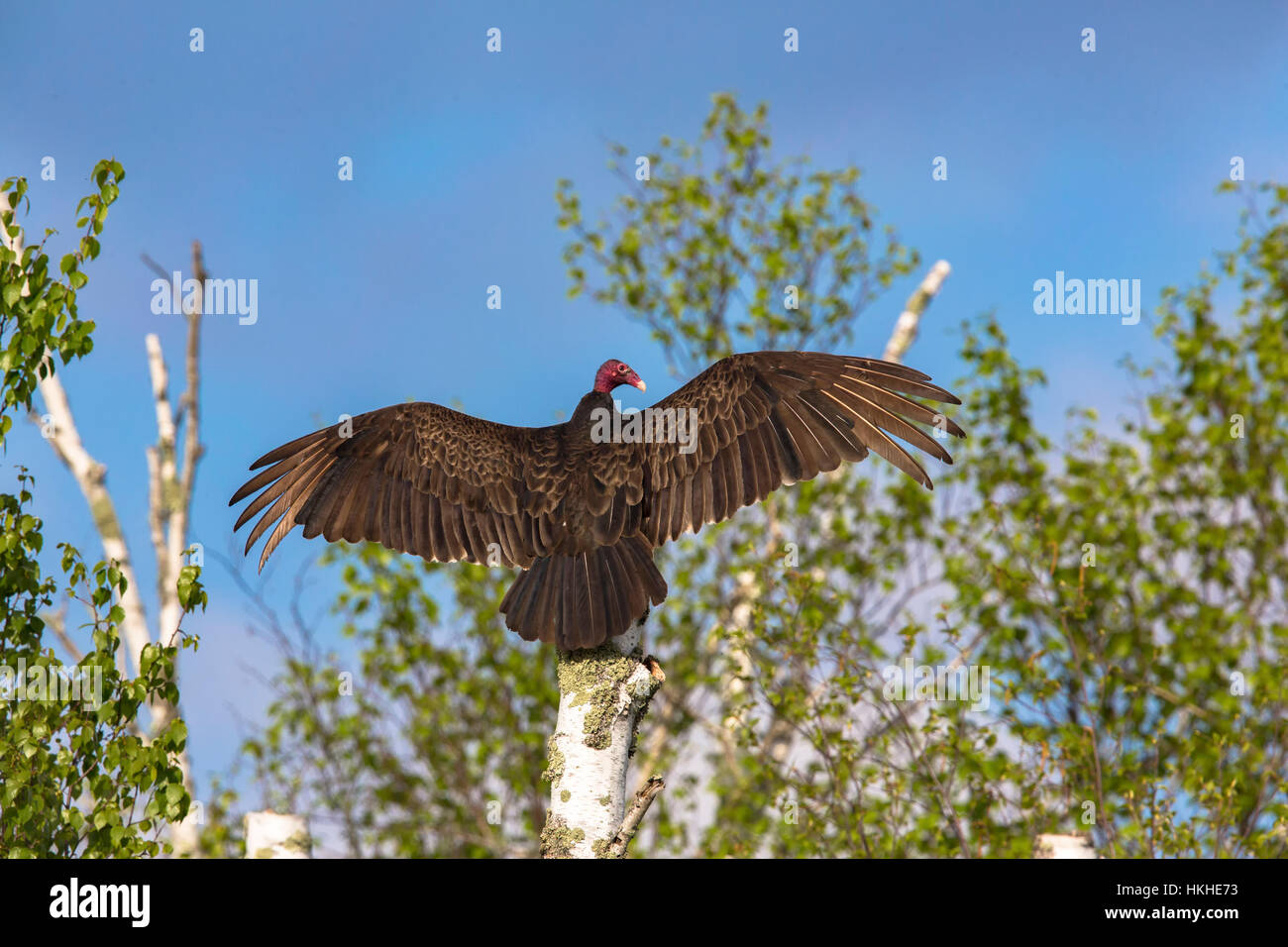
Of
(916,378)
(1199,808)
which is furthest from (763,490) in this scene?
(1199,808)

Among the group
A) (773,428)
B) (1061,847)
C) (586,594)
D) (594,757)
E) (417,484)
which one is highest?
(773,428)

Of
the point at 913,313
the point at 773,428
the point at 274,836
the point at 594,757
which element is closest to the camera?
the point at 594,757

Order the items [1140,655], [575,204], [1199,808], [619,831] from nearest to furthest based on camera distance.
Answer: [619,831], [1199,808], [1140,655], [575,204]

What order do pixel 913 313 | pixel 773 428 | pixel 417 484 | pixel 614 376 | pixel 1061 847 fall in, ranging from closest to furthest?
1. pixel 773 428
2. pixel 417 484
3. pixel 614 376
4. pixel 1061 847
5. pixel 913 313

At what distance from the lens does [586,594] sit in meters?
3.90

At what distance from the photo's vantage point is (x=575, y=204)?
10266 mm

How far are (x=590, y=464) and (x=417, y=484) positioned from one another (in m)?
0.80

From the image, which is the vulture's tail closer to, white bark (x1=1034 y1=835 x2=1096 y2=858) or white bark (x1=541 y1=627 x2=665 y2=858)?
white bark (x1=541 y1=627 x2=665 y2=858)

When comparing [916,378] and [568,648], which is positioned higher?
[916,378]

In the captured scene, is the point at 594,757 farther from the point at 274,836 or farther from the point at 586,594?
the point at 274,836

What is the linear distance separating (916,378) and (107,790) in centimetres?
316

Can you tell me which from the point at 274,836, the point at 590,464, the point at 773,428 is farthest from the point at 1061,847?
the point at 274,836
